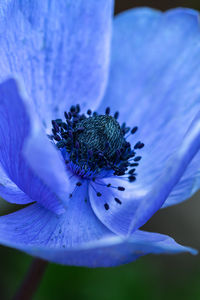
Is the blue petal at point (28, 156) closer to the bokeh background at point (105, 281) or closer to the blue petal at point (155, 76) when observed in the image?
the blue petal at point (155, 76)

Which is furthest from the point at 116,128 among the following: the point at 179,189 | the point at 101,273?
the point at 101,273

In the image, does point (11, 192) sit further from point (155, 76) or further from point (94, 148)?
point (155, 76)

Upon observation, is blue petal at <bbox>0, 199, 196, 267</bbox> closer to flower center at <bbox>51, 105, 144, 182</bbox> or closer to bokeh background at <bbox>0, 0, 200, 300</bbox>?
flower center at <bbox>51, 105, 144, 182</bbox>

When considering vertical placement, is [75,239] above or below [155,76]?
below

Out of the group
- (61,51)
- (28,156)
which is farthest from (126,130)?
(28,156)

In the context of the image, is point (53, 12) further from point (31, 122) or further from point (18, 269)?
point (18, 269)

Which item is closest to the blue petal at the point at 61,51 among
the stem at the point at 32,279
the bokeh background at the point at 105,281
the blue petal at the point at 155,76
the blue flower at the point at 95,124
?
the blue flower at the point at 95,124
